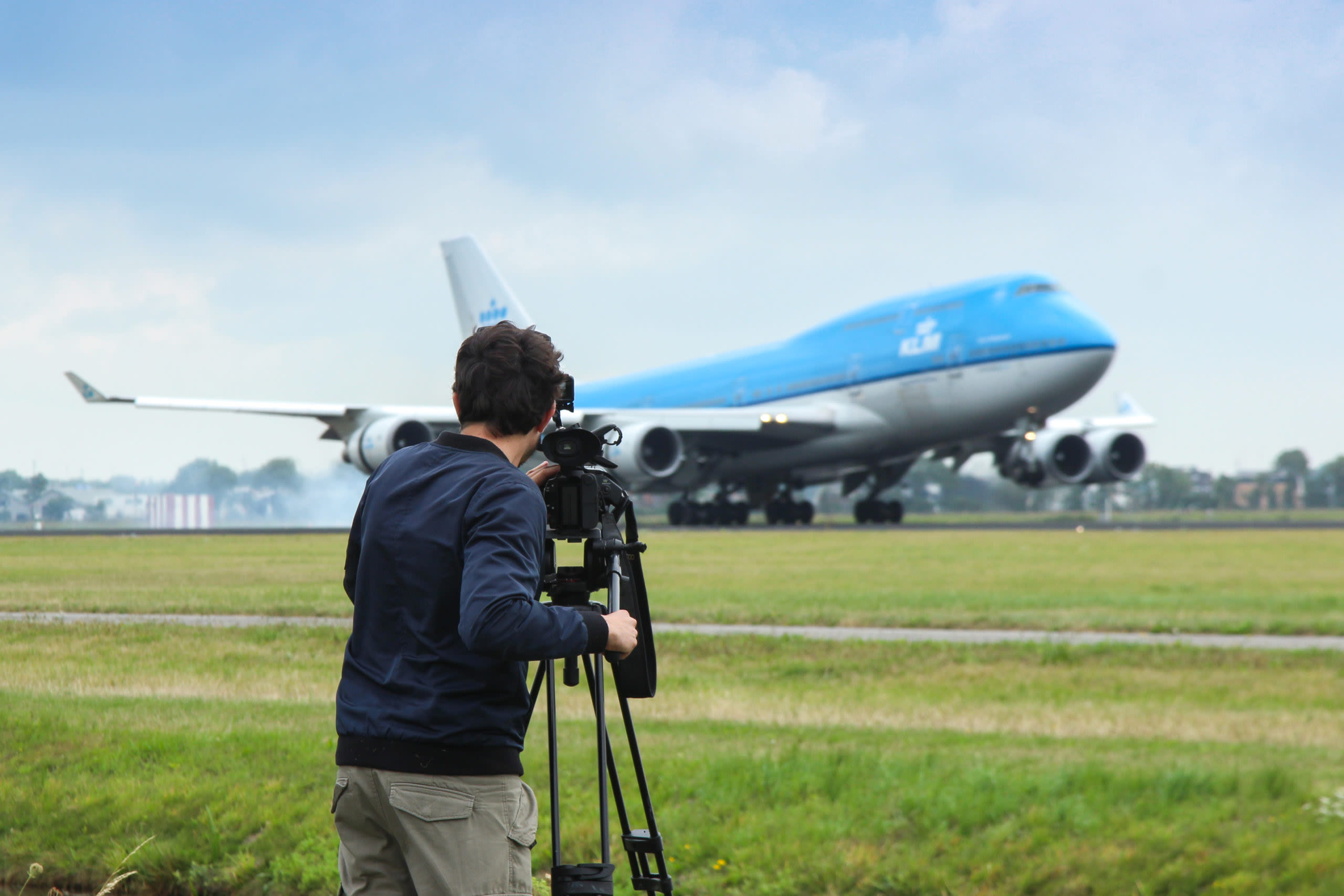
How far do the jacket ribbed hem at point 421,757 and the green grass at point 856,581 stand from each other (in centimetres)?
777

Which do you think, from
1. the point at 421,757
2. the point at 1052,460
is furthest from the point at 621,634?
the point at 1052,460

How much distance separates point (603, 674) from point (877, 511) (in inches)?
1522

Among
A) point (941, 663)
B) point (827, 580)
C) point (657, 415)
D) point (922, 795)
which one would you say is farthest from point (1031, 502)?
point (922, 795)

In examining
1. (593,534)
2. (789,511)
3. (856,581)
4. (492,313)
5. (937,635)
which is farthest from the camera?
(492,313)

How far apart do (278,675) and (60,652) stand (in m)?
1.79

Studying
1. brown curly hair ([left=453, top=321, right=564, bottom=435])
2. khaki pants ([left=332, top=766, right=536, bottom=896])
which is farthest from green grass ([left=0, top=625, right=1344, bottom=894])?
brown curly hair ([left=453, top=321, right=564, bottom=435])

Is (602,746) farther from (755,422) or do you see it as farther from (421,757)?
(755,422)

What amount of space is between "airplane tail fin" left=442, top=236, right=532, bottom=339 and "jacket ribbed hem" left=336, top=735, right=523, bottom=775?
138 ft

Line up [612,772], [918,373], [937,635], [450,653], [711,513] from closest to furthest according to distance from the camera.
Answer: [450,653]
[612,772]
[937,635]
[918,373]
[711,513]

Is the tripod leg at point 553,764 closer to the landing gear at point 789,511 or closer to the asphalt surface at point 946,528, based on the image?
the asphalt surface at point 946,528

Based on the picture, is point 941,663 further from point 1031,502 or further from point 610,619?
point 1031,502

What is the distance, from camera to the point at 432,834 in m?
2.87

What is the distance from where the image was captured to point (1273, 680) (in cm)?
1073

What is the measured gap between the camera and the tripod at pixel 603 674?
122 inches
